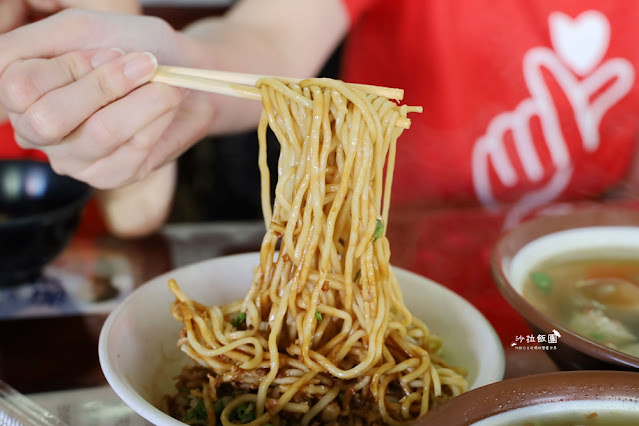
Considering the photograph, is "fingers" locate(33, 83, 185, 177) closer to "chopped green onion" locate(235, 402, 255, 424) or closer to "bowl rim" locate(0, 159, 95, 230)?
"bowl rim" locate(0, 159, 95, 230)

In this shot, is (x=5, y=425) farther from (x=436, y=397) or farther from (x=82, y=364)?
(x=436, y=397)

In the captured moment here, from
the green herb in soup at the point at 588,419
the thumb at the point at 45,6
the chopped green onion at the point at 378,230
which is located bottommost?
the green herb in soup at the point at 588,419

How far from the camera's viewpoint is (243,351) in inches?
35.9

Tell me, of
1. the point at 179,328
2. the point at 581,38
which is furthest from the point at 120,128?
the point at 581,38

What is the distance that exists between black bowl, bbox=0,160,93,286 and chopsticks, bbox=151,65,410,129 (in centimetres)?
46

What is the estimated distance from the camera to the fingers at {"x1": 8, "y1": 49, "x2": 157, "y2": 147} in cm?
95

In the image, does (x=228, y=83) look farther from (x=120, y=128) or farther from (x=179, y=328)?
(x=179, y=328)

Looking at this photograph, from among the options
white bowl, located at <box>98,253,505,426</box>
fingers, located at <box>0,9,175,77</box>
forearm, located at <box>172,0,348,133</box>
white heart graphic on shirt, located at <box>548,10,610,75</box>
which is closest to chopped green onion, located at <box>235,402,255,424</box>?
white bowl, located at <box>98,253,505,426</box>

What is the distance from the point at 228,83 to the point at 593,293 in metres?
0.85

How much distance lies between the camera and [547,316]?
87 cm

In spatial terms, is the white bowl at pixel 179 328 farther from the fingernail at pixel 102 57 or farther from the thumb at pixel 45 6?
the thumb at pixel 45 6

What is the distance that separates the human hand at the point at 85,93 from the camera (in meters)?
0.95

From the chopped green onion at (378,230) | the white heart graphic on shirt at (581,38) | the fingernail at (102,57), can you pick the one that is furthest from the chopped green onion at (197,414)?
the white heart graphic on shirt at (581,38)

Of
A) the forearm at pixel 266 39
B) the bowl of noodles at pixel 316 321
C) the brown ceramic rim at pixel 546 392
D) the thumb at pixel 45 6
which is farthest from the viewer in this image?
the forearm at pixel 266 39
